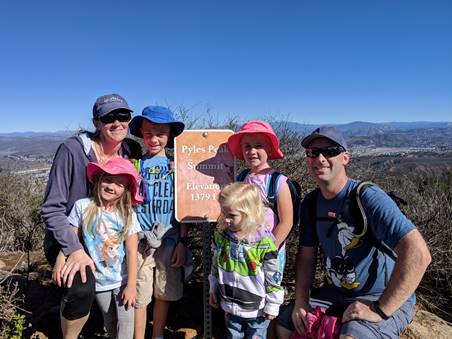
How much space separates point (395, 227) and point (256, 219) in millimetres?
843

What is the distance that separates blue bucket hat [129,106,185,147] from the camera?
290cm

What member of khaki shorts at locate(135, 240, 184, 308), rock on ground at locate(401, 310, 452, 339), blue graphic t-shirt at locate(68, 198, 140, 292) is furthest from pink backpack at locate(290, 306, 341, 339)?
rock on ground at locate(401, 310, 452, 339)

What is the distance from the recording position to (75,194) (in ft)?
8.87

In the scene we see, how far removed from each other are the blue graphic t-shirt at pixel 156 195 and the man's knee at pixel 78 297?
1.94 ft

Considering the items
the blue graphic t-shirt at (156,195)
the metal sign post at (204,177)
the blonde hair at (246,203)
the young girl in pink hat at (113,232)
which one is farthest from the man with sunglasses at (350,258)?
the young girl in pink hat at (113,232)

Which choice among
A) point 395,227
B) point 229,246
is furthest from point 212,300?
point 395,227

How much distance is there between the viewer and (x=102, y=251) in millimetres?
2674

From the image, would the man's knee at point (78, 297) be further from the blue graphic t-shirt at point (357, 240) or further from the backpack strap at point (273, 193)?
the blue graphic t-shirt at point (357, 240)

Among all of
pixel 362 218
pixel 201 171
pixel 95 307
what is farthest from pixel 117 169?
pixel 95 307

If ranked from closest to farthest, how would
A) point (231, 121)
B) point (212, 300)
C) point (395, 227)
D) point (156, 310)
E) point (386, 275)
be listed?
point (395, 227) < point (386, 275) < point (212, 300) < point (156, 310) < point (231, 121)

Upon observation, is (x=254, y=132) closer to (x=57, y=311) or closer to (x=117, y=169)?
(x=117, y=169)

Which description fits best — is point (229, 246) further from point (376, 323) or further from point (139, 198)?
point (376, 323)

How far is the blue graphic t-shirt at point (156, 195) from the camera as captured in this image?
9.61ft

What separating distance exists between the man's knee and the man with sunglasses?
137 cm
